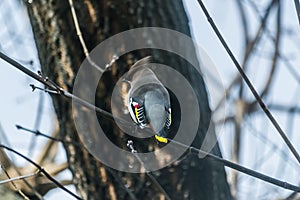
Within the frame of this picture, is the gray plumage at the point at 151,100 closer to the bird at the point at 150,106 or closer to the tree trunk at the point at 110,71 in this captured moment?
the bird at the point at 150,106

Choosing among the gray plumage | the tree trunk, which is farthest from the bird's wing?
the gray plumage

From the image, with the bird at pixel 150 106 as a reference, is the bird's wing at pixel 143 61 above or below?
above

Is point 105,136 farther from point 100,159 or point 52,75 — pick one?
point 52,75

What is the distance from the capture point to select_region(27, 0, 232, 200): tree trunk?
237 cm

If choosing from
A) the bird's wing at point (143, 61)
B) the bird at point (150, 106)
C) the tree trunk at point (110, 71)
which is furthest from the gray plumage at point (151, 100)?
the tree trunk at point (110, 71)

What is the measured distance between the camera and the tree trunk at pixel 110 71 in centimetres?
237

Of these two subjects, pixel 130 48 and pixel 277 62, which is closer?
pixel 130 48

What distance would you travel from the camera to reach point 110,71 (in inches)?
96.0

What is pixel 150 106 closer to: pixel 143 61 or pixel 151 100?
pixel 151 100

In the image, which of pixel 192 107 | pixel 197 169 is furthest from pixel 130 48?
pixel 197 169

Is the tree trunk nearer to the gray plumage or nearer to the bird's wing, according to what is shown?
the bird's wing

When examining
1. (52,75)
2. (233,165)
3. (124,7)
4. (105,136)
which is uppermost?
(124,7)

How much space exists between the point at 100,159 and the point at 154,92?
1.79 feet

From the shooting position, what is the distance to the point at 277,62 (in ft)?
11.0
